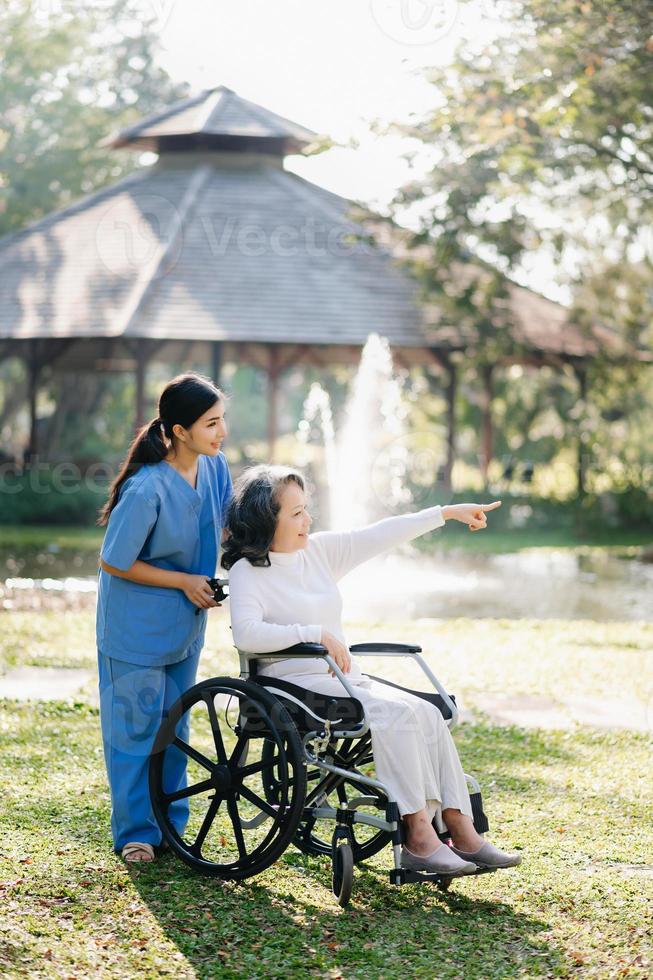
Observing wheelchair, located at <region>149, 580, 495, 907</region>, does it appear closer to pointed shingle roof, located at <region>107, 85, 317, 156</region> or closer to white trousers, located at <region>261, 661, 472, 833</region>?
white trousers, located at <region>261, 661, 472, 833</region>

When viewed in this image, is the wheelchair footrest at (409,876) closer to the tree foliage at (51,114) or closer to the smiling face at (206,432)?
the smiling face at (206,432)

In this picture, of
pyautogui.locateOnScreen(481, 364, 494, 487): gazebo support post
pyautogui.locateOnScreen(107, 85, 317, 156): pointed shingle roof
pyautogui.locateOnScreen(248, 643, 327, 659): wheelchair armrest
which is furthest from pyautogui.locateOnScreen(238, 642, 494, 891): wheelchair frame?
pyautogui.locateOnScreen(107, 85, 317, 156): pointed shingle roof

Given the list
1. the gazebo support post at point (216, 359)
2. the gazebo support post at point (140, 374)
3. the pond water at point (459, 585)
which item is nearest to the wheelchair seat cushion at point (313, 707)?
the pond water at point (459, 585)

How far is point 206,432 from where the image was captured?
4008 mm

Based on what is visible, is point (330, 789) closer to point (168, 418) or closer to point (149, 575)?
point (149, 575)

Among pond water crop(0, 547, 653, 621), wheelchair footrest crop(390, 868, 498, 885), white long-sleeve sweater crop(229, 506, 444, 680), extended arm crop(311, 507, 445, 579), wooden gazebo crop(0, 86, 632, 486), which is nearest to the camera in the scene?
wheelchair footrest crop(390, 868, 498, 885)

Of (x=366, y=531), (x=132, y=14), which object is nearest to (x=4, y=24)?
(x=132, y=14)

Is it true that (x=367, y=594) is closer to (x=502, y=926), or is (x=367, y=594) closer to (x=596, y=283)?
(x=502, y=926)

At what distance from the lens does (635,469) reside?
20.3m

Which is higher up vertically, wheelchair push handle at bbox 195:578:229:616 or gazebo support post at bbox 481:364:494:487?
gazebo support post at bbox 481:364:494:487

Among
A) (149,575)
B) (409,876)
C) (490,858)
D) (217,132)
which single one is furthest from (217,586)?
(217,132)

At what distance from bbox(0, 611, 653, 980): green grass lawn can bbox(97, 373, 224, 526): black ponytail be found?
1134mm

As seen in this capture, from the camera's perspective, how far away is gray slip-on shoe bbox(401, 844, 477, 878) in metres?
3.55

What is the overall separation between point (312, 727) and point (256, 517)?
665mm
